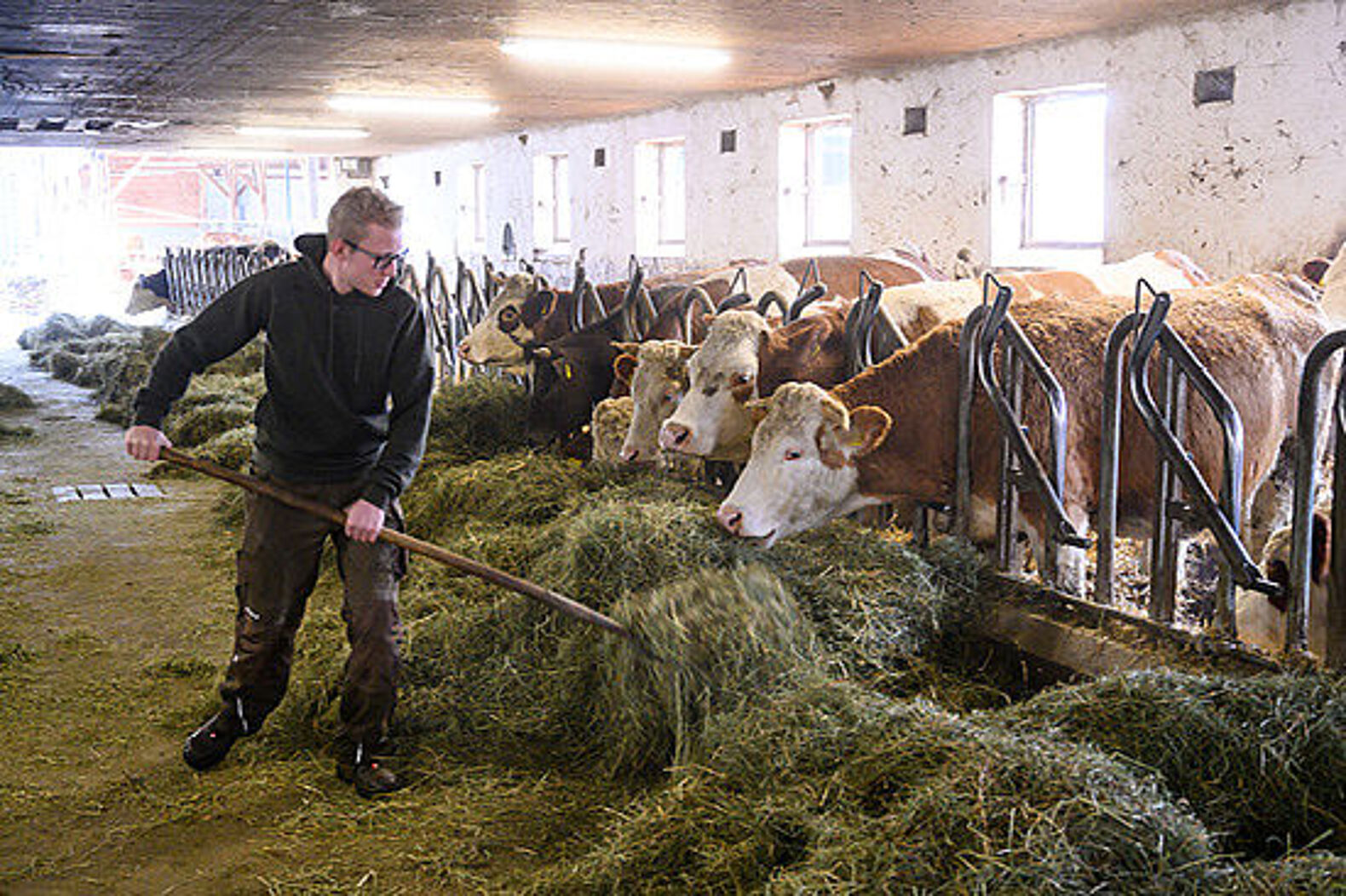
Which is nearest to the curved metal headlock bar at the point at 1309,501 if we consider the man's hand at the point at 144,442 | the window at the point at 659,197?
the man's hand at the point at 144,442

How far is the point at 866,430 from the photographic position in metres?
4.74

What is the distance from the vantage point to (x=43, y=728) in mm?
4496

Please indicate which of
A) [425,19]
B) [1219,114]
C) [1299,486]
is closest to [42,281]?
[425,19]

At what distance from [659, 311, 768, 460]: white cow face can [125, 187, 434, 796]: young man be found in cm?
179

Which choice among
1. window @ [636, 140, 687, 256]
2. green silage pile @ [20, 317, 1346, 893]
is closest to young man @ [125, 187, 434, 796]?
green silage pile @ [20, 317, 1346, 893]

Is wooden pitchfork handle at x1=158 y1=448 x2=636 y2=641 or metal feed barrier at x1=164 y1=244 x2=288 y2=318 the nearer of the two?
wooden pitchfork handle at x1=158 y1=448 x2=636 y2=641

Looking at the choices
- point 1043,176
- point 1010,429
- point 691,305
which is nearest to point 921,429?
point 1010,429

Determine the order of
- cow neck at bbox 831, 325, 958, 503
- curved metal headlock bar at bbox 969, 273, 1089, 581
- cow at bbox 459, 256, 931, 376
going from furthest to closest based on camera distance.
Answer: cow at bbox 459, 256, 931, 376, cow neck at bbox 831, 325, 958, 503, curved metal headlock bar at bbox 969, 273, 1089, 581

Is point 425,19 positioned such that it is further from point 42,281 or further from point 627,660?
point 42,281

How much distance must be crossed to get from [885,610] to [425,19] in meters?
6.04

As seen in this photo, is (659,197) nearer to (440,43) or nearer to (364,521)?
(440,43)

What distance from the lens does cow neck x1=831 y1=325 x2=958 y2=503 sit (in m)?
4.90

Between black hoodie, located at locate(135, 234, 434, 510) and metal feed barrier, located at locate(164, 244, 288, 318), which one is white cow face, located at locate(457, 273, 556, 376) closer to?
black hoodie, located at locate(135, 234, 434, 510)

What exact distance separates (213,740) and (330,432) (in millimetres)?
1036
